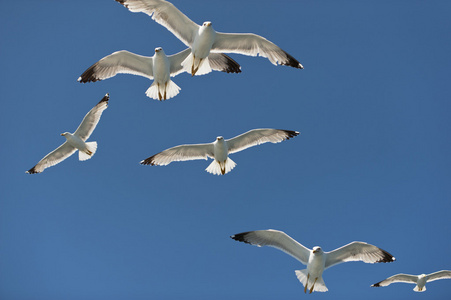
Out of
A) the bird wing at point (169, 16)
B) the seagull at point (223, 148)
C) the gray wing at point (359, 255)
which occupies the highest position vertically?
the bird wing at point (169, 16)

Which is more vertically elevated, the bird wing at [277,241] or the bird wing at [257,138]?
the bird wing at [257,138]

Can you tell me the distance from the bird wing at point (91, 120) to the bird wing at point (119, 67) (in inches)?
65.9


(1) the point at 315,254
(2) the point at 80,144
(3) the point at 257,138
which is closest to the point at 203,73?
(3) the point at 257,138

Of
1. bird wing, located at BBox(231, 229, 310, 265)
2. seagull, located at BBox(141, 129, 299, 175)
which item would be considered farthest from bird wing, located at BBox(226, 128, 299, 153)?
bird wing, located at BBox(231, 229, 310, 265)

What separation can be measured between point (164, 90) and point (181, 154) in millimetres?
2007

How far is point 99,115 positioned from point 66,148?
1.18 m

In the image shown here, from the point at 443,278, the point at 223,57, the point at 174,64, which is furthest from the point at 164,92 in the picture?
the point at 443,278

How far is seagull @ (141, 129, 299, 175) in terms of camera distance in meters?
11.5

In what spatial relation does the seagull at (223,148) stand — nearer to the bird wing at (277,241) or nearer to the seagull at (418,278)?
the bird wing at (277,241)

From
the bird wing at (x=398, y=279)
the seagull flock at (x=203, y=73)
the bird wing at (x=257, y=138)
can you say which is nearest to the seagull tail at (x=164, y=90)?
the seagull flock at (x=203, y=73)

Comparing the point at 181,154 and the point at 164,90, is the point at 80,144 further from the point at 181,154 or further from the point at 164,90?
the point at 164,90

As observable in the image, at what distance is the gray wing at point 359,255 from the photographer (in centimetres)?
1027

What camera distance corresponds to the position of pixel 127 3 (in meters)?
8.84

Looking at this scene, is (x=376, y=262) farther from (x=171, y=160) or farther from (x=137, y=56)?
(x=137, y=56)
